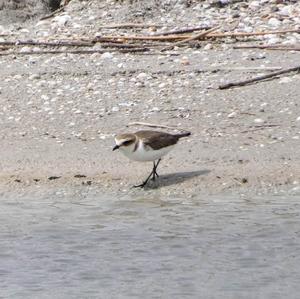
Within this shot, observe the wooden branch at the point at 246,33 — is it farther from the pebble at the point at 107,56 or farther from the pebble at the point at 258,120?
the pebble at the point at 258,120

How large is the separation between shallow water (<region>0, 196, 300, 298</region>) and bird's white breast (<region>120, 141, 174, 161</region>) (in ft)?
1.12

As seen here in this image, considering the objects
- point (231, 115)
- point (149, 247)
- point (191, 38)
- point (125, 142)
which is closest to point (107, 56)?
point (191, 38)

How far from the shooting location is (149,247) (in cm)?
798

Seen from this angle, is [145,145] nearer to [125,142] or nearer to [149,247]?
[125,142]

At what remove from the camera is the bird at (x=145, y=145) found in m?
8.89

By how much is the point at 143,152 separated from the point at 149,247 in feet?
3.95

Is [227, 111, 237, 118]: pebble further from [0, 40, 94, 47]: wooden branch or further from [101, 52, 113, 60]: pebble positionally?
[0, 40, 94, 47]: wooden branch

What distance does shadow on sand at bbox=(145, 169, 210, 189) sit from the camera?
364 inches

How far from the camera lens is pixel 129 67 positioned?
11.8 meters

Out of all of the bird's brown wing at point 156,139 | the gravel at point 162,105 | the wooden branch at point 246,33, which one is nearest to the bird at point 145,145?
the bird's brown wing at point 156,139

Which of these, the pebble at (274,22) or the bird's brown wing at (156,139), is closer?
the bird's brown wing at (156,139)

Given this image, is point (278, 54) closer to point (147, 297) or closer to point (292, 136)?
point (292, 136)

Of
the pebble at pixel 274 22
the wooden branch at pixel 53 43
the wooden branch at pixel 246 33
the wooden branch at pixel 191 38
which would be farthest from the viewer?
the pebble at pixel 274 22

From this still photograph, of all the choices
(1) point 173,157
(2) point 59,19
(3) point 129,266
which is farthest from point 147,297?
(2) point 59,19
